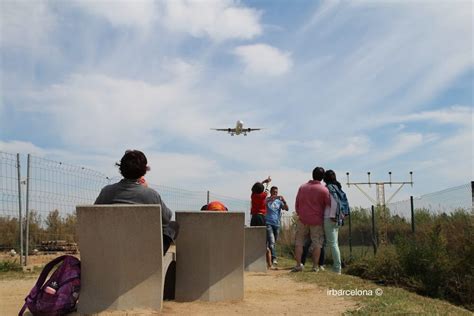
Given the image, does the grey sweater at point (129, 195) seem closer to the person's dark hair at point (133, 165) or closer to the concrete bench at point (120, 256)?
the person's dark hair at point (133, 165)

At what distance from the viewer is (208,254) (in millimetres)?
5105

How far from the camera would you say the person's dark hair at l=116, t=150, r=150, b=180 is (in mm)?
4797

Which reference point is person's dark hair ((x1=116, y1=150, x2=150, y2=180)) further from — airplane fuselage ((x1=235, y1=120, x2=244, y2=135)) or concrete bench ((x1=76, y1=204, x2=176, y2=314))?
airplane fuselage ((x1=235, y1=120, x2=244, y2=135))

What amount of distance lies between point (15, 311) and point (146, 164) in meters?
1.92

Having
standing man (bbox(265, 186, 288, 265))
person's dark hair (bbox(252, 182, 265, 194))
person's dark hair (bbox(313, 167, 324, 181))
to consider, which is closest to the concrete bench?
person's dark hair (bbox(313, 167, 324, 181))

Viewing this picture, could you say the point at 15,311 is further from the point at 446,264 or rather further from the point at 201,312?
the point at 446,264

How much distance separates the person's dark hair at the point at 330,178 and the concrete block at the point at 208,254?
13.1ft

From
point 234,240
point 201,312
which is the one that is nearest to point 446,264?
point 234,240

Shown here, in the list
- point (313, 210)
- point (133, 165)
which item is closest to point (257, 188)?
point (313, 210)

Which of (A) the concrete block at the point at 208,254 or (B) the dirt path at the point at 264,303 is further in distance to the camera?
(A) the concrete block at the point at 208,254

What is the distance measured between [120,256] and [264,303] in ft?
5.45

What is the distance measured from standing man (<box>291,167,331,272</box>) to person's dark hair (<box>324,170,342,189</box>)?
10.1 inches

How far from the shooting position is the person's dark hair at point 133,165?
4797 mm

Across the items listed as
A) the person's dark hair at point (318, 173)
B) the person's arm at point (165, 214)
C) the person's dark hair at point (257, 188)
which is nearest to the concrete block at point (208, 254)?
the person's arm at point (165, 214)
